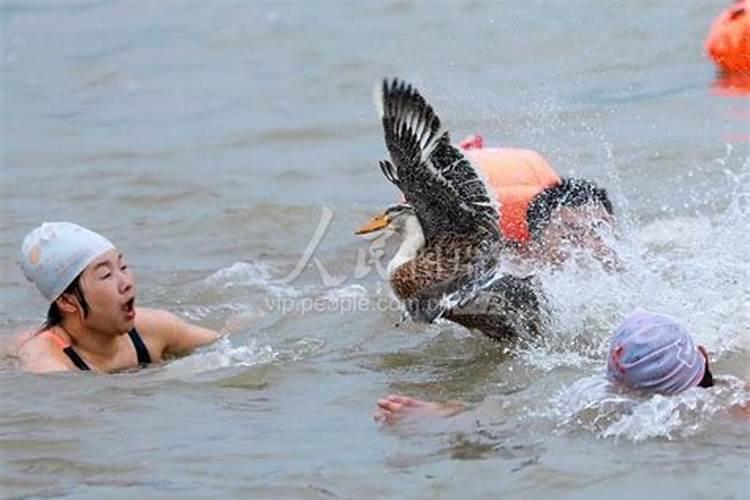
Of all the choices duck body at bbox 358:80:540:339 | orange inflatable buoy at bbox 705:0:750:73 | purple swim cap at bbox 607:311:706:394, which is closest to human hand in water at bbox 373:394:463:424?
purple swim cap at bbox 607:311:706:394

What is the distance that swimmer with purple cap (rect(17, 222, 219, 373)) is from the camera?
26.7 feet

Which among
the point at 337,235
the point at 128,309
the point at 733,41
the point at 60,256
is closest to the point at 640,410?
the point at 128,309

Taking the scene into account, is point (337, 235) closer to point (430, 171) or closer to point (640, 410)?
point (430, 171)

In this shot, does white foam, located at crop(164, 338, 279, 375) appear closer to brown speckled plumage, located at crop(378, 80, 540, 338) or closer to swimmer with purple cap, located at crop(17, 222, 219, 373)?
swimmer with purple cap, located at crop(17, 222, 219, 373)

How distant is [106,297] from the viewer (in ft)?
26.7

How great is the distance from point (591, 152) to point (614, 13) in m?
4.86

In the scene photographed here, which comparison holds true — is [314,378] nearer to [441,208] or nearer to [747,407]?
[441,208]

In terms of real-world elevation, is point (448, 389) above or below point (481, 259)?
below

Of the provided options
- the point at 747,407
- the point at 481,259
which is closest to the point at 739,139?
the point at 481,259

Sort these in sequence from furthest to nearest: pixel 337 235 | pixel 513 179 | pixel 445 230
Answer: pixel 337 235
pixel 513 179
pixel 445 230

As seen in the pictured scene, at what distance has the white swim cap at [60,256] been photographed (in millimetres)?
8125

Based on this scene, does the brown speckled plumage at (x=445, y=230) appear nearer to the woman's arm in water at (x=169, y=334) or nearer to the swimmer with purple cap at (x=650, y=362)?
the swimmer with purple cap at (x=650, y=362)

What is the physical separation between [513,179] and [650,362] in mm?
2368

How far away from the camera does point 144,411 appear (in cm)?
737
